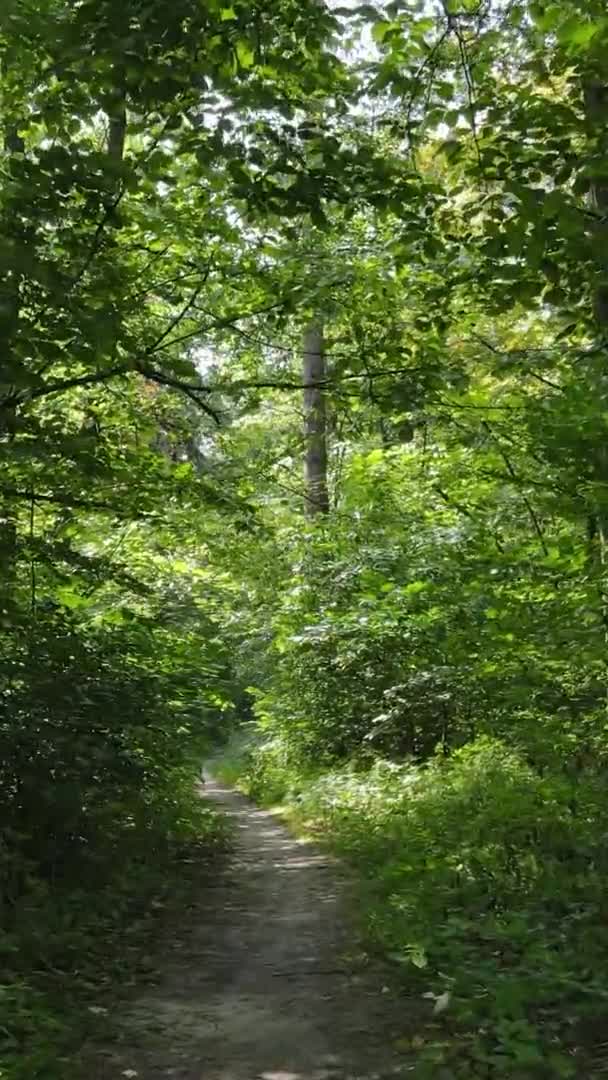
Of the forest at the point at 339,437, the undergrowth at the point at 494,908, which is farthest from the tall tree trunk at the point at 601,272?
the undergrowth at the point at 494,908

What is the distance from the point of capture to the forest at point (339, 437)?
482 cm

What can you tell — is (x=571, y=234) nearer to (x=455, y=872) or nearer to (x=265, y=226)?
(x=265, y=226)

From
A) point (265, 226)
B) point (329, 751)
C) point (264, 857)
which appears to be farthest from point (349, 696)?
point (265, 226)

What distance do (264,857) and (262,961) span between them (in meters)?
4.20

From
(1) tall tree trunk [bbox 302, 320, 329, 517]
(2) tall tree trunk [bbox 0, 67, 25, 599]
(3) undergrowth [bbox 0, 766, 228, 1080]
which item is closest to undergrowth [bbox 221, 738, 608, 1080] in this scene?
(3) undergrowth [bbox 0, 766, 228, 1080]

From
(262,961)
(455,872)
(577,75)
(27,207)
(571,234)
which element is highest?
(577,75)

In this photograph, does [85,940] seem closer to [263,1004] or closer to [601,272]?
[263,1004]

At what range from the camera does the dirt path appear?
4727 mm

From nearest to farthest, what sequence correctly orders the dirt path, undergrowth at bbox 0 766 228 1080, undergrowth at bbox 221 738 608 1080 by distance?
undergrowth at bbox 221 738 608 1080, the dirt path, undergrowth at bbox 0 766 228 1080

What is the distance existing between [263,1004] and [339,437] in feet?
14.8

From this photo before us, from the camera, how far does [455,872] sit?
695 cm

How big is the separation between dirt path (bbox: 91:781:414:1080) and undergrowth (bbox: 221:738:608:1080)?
0.30 m

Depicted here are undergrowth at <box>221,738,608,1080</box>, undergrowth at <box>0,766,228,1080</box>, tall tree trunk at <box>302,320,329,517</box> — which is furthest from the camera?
tall tree trunk at <box>302,320,329,517</box>

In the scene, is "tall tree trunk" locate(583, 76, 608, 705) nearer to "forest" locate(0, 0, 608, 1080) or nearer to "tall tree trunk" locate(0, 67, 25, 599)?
"forest" locate(0, 0, 608, 1080)
